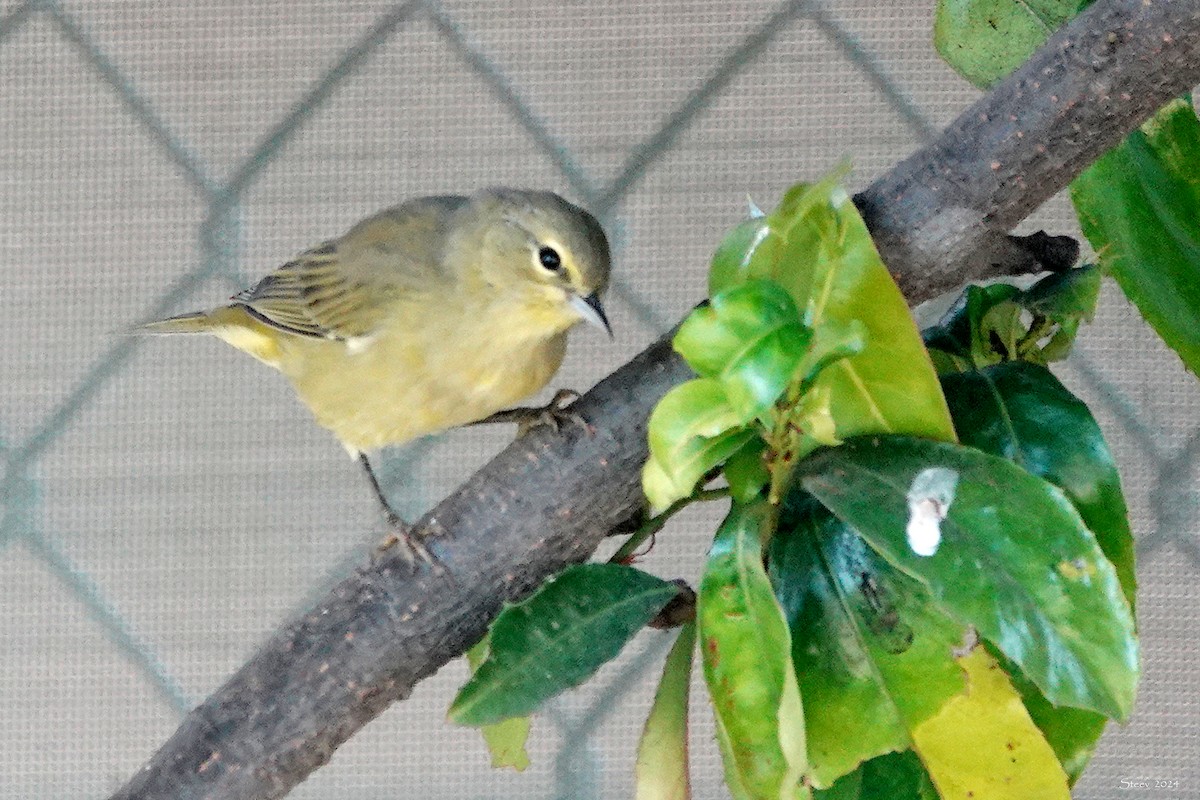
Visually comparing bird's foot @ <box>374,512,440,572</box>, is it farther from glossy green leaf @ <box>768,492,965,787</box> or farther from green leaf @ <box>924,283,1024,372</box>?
green leaf @ <box>924,283,1024,372</box>

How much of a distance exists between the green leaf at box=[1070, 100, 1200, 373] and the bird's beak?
0.31 meters

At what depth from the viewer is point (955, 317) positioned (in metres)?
0.74

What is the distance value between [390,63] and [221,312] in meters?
0.60

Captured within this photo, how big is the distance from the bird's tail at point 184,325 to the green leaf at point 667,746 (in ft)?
2.20

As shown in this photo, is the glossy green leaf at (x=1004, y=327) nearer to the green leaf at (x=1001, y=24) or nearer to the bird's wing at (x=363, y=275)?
the green leaf at (x=1001, y=24)

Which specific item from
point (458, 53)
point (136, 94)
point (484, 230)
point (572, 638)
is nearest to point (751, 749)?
point (572, 638)

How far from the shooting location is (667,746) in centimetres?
64

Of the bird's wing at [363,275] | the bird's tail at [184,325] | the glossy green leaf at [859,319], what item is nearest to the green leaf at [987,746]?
the glossy green leaf at [859,319]

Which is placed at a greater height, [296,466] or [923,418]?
[296,466]

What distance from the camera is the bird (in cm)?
89

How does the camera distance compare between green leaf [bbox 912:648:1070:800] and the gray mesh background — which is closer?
green leaf [bbox 912:648:1070:800]

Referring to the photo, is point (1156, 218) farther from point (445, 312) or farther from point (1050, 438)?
point (445, 312)

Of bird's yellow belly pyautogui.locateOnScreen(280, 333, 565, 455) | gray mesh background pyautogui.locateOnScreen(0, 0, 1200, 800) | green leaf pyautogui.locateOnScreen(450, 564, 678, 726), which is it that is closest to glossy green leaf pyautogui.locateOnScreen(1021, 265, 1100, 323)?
green leaf pyautogui.locateOnScreen(450, 564, 678, 726)

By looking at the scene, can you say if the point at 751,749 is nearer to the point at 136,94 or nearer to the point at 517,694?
the point at 517,694
